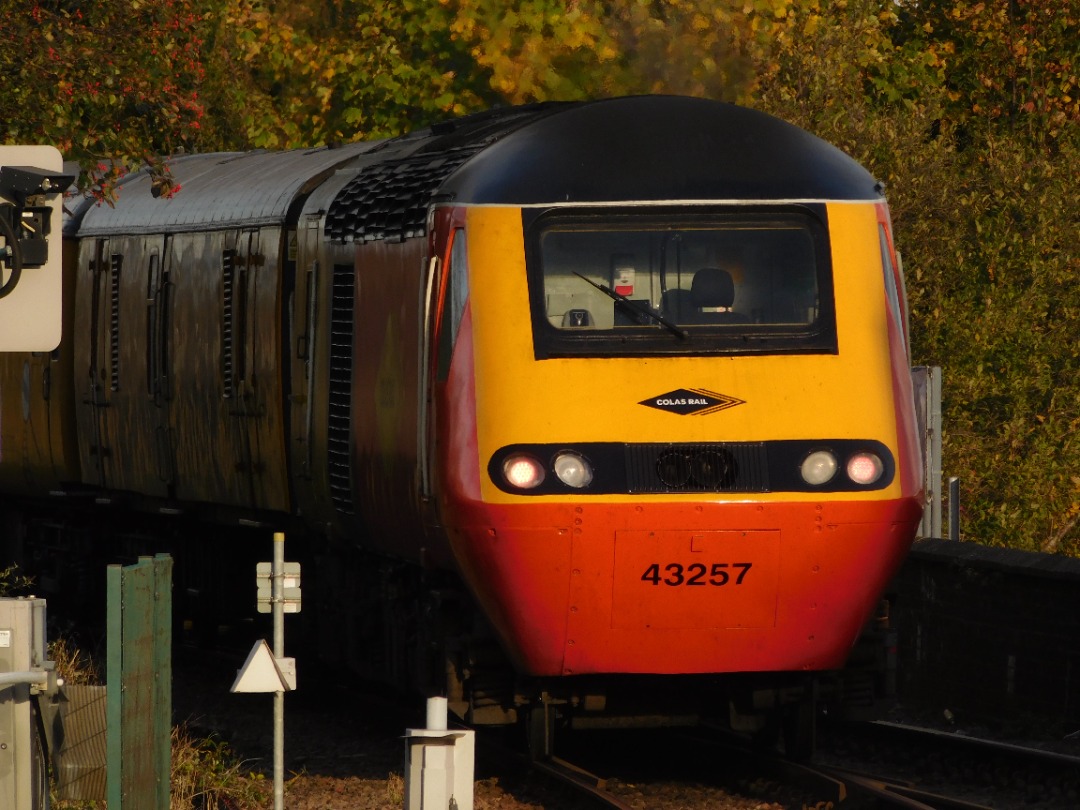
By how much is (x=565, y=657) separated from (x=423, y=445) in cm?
128

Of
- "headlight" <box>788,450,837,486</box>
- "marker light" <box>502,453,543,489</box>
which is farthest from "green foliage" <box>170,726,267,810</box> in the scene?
"headlight" <box>788,450,837,486</box>

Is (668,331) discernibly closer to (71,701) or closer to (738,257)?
(738,257)

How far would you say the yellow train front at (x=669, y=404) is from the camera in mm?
10984

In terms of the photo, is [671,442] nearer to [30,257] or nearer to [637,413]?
[637,413]

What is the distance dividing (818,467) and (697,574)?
29.4 inches

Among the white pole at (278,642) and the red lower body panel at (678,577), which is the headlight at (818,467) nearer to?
the red lower body panel at (678,577)

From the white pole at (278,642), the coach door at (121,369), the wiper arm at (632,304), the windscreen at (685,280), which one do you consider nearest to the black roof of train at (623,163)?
the windscreen at (685,280)

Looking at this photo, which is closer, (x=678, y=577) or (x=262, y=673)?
(x=262, y=673)

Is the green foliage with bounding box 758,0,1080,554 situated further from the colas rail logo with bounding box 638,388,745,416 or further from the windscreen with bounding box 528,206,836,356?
the colas rail logo with bounding box 638,388,745,416

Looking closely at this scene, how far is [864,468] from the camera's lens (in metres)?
11.2

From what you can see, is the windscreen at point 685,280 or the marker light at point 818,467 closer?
the marker light at point 818,467

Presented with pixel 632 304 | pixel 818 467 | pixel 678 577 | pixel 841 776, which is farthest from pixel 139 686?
pixel 841 776

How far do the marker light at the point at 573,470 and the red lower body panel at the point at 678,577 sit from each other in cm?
13

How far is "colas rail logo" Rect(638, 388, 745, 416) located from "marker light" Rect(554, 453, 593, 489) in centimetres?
40
